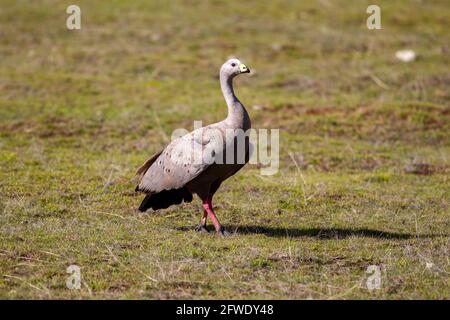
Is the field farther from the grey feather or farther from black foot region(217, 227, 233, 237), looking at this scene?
the grey feather

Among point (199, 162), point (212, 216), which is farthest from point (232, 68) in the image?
point (212, 216)

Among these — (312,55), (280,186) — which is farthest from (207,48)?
(280,186)

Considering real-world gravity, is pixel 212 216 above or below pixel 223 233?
above

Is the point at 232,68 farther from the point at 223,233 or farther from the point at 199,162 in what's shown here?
the point at 223,233

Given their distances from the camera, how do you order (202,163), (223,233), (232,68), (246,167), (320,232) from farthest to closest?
(246,167) → (232,68) → (320,232) → (223,233) → (202,163)

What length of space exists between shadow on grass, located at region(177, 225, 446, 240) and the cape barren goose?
356mm

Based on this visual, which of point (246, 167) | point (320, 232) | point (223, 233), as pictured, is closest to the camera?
point (223, 233)

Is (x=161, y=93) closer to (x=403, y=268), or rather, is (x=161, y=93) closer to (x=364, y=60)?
(x=364, y=60)

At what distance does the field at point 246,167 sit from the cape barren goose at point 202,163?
360 mm

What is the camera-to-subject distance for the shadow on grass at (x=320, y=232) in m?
7.67

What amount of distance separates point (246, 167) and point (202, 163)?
3.67 metres

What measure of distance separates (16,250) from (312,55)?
12.7 m

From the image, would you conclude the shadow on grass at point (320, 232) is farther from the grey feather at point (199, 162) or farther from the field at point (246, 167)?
the grey feather at point (199, 162)

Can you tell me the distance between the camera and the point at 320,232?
782 cm
